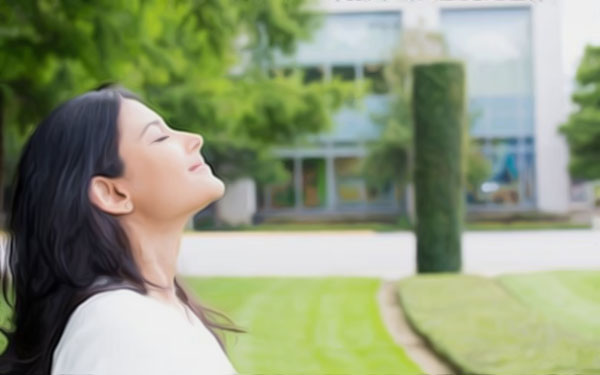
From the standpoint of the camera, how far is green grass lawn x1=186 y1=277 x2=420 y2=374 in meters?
1.98

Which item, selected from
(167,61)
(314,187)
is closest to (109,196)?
(167,61)

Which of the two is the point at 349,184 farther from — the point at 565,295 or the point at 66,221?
the point at 66,221

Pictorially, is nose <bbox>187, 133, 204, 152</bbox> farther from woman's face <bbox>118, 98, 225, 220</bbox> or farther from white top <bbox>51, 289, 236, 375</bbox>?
white top <bbox>51, 289, 236, 375</bbox>

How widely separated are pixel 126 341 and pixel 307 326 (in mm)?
2479

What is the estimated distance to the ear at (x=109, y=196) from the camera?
1.71 feet

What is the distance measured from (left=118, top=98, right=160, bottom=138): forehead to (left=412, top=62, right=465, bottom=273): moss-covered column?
138 inches

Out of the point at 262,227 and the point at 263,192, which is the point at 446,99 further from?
the point at 263,192

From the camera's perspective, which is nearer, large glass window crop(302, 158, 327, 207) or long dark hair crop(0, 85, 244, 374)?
long dark hair crop(0, 85, 244, 374)

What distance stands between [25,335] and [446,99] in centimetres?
357

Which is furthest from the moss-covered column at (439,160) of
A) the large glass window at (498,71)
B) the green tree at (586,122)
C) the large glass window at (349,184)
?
the large glass window at (349,184)

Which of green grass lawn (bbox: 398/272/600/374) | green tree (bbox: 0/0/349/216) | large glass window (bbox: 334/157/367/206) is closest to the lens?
green grass lawn (bbox: 398/272/600/374)

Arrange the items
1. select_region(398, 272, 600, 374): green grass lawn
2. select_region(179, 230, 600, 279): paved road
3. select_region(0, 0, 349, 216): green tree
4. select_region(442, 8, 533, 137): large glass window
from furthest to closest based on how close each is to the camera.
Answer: select_region(442, 8, 533, 137): large glass window → select_region(179, 230, 600, 279): paved road → select_region(0, 0, 349, 216): green tree → select_region(398, 272, 600, 374): green grass lawn

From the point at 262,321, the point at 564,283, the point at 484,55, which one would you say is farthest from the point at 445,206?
the point at 484,55

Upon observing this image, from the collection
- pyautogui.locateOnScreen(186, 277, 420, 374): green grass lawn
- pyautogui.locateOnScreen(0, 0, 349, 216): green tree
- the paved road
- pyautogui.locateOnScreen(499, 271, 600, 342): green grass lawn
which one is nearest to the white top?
pyautogui.locateOnScreen(186, 277, 420, 374): green grass lawn
